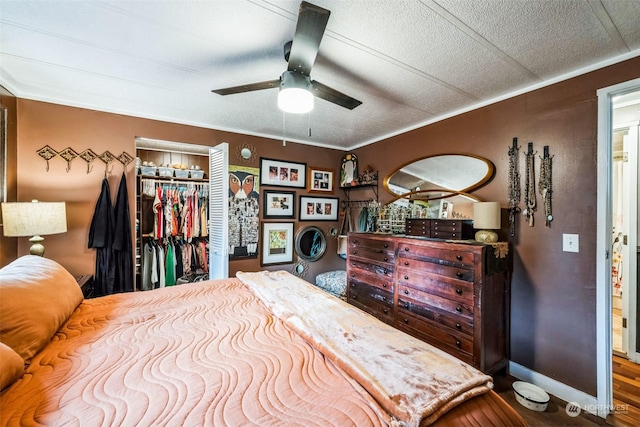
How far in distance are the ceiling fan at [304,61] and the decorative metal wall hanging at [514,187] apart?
150 centimetres

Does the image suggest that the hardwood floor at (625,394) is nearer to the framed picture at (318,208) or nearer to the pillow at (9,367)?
the pillow at (9,367)

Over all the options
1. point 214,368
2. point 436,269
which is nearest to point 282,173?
point 436,269

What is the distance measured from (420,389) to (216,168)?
2.95 m

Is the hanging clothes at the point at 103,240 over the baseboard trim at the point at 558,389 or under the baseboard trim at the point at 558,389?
over

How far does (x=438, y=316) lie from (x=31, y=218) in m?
3.34

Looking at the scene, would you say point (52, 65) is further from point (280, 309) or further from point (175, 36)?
point (280, 309)

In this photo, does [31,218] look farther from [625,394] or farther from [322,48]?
[625,394]

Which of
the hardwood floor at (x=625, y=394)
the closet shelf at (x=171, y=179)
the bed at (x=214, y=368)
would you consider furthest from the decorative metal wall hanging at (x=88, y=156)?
the hardwood floor at (x=625, y=394)

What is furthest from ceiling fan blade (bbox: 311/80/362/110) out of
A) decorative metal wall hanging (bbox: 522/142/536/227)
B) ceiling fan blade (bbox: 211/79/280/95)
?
decorative metal wall hanging (bbox: 522/142/536/227)

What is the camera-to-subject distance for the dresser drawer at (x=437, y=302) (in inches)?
75.1

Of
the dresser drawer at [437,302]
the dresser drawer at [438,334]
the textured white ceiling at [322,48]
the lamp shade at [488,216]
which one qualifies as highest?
the textured white ceiling at [322,48]

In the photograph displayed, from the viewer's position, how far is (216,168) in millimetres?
3021

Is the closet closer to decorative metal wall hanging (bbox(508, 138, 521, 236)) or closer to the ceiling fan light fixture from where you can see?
the ceiling fan light fixture

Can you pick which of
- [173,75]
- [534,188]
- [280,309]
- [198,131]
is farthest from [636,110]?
[198,131]
